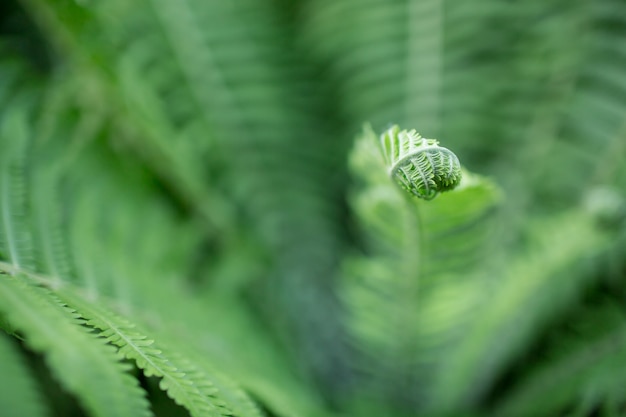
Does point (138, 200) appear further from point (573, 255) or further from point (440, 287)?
point (573, 255)

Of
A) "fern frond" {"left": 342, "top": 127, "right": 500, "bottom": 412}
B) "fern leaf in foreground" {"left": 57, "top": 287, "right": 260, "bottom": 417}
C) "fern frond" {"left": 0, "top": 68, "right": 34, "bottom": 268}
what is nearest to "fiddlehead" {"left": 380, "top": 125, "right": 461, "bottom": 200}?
"fern frond" {"left": 342, "top": 127, "right": 500, "bottom": 412}

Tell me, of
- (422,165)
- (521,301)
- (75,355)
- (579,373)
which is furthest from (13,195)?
(579,373)

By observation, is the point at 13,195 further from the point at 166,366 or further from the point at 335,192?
the point at 335,192

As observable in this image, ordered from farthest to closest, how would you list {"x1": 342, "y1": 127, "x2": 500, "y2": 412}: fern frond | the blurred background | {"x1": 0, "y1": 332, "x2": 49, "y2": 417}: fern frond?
the blurred background < {"x1": 342, "y1": 127, "x2": 500, "y2": 412}: fern frond < {"x1": 0, "y1": 332, "x2": 49, "y2": 417}: fern frond

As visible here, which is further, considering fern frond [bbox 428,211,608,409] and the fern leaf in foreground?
fern frond [bbox 428,211,608,409]

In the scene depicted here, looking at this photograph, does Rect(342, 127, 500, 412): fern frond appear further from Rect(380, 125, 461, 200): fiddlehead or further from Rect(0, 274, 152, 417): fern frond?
Rect(0, 274, 152, 417): fern frond

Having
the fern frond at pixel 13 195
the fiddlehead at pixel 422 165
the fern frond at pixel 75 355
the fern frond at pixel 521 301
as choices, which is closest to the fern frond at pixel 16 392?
the fern frond at pixel 75 355
